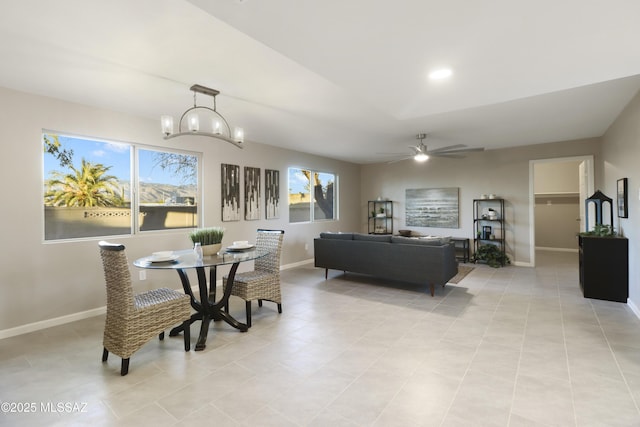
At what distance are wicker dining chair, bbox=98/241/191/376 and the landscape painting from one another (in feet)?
20.4

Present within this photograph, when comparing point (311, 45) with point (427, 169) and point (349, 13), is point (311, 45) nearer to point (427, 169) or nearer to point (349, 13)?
point (349, 13)

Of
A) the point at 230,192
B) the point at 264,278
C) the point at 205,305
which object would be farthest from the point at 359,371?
the point at 230,192

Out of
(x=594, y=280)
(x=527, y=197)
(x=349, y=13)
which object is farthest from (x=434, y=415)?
(x=527, y=197)

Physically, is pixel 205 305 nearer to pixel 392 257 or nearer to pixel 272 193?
pixel 392 257

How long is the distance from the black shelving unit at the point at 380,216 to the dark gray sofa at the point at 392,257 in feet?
10.4

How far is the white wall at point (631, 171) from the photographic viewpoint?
3375 millimetres

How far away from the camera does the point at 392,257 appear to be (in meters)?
4.56

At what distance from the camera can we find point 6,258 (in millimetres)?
3053

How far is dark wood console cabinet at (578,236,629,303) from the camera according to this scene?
3811 millimetres

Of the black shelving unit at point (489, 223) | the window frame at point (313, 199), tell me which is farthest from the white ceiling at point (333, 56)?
the black shelving unit at point (489, 223)

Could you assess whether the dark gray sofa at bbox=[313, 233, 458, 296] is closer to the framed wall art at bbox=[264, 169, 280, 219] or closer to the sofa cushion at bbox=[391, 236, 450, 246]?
the sofa cushion at bbox=[391, 236, 450, 246]

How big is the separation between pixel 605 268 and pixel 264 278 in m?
4.30

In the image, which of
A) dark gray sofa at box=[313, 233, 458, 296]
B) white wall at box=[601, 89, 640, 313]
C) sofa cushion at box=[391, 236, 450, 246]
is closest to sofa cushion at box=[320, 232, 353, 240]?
dark gray sofa at box=[313, 233, 458, 296]

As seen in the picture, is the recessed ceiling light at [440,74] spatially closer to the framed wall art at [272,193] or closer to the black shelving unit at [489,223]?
the framed wall art at [272,193]
